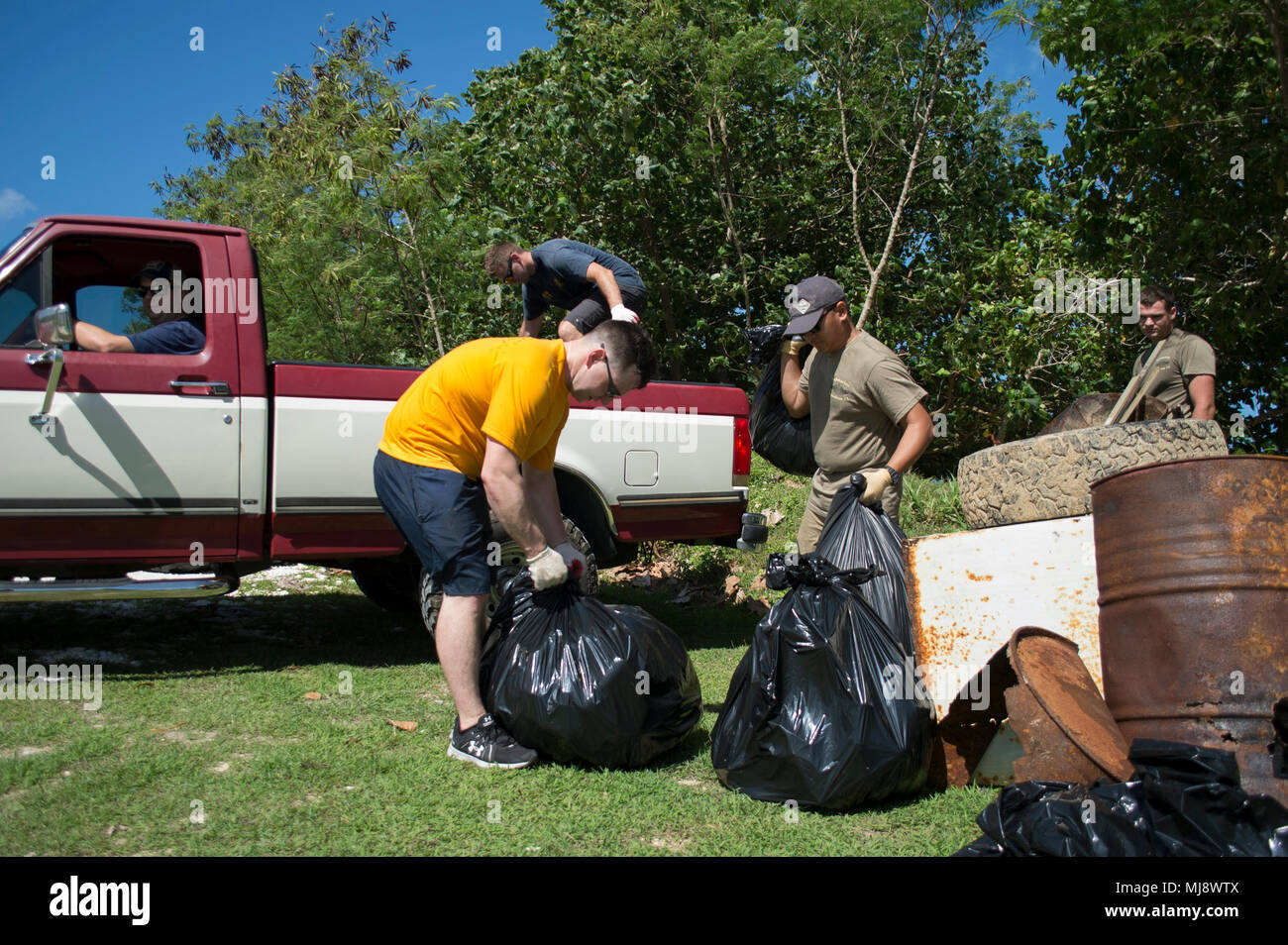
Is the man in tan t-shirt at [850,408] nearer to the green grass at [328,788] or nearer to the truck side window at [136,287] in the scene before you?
the green grass at [328,788]

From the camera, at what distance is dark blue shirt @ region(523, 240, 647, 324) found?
528 cm

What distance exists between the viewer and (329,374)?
183 inches

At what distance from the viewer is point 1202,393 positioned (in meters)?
5.24

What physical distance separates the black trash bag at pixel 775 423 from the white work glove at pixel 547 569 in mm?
1386

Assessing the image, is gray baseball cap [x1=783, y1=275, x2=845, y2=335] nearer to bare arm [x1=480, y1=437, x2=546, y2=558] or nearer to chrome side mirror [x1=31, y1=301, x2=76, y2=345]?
bare arm [x1=480, y1=437, x2=546, y2=558]

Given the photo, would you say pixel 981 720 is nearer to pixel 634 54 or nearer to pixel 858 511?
pixel 858 511

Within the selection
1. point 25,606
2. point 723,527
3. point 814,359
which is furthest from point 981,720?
point 25,606

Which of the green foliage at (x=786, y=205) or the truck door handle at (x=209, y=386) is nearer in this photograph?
the truck door handle at (x=209, y=386)

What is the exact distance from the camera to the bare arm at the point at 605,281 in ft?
16.2

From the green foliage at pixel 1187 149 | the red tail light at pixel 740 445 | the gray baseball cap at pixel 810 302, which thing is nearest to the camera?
the gray baseball cap at pixel 810 302

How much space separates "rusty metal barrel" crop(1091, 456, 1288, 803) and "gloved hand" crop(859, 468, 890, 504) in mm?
813
